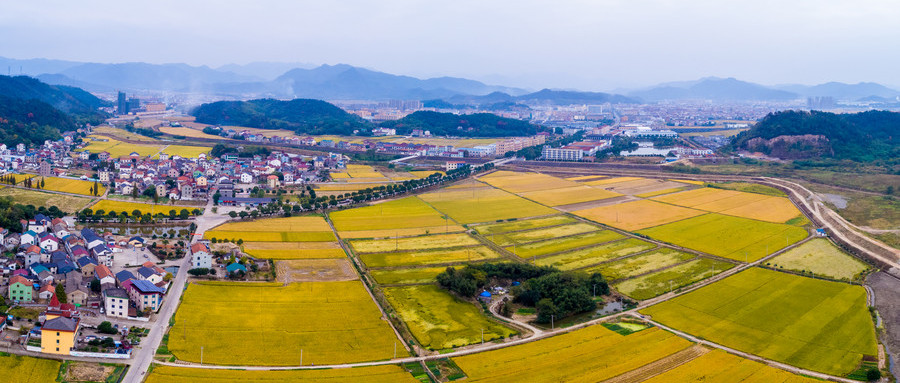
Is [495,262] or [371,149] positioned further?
[371,149]

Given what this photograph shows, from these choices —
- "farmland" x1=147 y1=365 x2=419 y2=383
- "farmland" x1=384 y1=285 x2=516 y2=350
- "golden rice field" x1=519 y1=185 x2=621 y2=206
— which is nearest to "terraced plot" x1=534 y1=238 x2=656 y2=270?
"farmland" x1=384 y1=285 x2=516 y2=350

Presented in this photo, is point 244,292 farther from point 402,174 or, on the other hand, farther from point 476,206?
point 402,174

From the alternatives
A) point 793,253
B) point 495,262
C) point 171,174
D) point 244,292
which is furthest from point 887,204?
point 171,174

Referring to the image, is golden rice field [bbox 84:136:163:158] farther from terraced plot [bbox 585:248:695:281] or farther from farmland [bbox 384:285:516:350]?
terraced plot [bbox 585:248:695:281]

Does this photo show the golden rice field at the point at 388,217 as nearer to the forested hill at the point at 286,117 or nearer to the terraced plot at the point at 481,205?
the terraced plot at the point at 481,205

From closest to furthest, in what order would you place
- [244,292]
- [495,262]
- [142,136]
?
[244,292] < [495,262] < [142,136]
